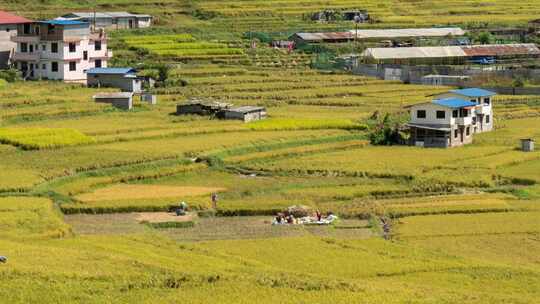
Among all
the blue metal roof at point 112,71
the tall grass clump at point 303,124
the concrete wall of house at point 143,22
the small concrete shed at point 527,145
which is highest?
the concrete wall of house at point 143,22

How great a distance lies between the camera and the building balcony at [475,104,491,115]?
1586 inches

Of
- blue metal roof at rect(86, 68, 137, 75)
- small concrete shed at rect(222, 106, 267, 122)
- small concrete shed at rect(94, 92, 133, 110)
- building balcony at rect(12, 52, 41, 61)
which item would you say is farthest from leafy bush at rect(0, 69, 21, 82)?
small concrete shed at rect(222, 106, 267, 122)

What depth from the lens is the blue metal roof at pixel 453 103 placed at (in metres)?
37.6

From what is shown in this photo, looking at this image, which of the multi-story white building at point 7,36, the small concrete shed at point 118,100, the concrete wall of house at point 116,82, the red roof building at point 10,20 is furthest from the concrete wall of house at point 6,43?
the small concrete shed at point 118,100

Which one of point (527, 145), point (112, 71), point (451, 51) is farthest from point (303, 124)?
point (451, 51)

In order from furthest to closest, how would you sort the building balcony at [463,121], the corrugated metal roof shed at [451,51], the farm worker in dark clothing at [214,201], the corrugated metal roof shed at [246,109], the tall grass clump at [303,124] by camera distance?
the corrugated metal roof shed at [451,51], the corrugated metal roof shed at [246,109], the tall grass clump at [303,124], the building balcony at [463,121], the farm worker in dark clothing at [214,201]

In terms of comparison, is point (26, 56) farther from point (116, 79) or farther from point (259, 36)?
point (259, 36)

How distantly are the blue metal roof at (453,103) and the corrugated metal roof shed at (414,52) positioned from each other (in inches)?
787

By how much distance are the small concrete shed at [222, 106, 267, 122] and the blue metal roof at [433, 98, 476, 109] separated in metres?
5.72

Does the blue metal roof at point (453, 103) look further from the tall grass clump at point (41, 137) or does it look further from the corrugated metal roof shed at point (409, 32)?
the corrugated metal roof shed at point (409, 32)

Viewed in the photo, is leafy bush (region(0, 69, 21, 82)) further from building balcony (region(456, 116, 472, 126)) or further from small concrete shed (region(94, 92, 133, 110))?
building balcony (region(456, 116, 472, 126))

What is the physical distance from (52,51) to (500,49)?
24.4 m

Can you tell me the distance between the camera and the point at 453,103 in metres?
38.1

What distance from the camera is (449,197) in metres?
29.7
